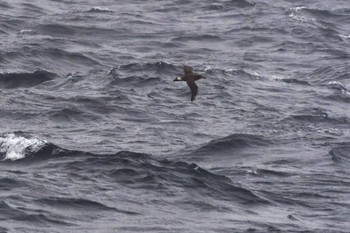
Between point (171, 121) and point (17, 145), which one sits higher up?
point (17, 145)

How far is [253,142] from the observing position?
4716 cm

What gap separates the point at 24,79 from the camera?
55625mm

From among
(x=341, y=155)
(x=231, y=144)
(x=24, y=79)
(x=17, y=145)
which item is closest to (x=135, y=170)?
(x=17, y=145)

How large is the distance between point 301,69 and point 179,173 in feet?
65.5

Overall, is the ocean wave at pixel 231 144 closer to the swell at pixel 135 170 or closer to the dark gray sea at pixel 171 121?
the dark gray sea at pixel 171 121

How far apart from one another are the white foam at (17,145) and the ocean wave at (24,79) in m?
9.31

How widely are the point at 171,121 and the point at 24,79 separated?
30.3 feet

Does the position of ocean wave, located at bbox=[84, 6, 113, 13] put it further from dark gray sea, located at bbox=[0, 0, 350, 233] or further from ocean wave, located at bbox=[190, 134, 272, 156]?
ocean wave, located at bbox=[190, 134, 272, 156]

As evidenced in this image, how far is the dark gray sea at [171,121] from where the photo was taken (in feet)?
128

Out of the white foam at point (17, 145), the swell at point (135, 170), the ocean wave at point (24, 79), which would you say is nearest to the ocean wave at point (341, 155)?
the swell at point (135, 170)

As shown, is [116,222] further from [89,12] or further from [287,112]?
[89,12]

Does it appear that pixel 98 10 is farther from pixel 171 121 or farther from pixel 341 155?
pixel 341 155

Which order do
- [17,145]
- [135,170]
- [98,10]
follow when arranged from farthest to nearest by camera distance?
1. [98,10]
2. [17,145]
3. [135,170]

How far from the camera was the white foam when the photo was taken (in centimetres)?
4384
